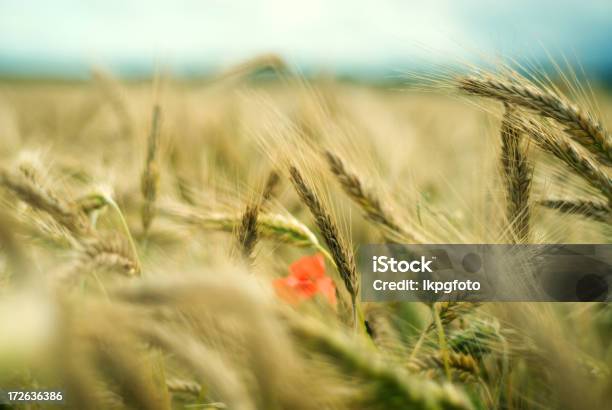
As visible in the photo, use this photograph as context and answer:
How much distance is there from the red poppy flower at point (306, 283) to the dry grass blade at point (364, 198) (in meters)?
0.10

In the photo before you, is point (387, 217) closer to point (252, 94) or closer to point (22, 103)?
point (252, 94)

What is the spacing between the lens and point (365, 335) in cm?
60

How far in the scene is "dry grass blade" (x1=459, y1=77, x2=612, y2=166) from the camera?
0.61 m

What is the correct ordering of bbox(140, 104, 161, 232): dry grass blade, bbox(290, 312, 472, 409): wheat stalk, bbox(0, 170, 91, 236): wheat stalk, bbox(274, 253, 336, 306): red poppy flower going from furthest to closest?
1. bbox(140, 104, 161, 232): dry grass blade
2. bbox(274, 253, 336, 306): red poppy flower
3. bbox(0, 170, 91, 236): wheat stalk
4. bbox(290, 312, 472, 409): wheat stalk

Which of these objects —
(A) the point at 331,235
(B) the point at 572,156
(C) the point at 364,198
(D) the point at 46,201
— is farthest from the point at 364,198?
(D) the point at 46,201

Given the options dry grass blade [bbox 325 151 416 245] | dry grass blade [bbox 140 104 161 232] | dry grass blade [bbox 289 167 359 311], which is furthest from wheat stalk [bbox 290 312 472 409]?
dry grass blade [bbox 140 104 161 232]

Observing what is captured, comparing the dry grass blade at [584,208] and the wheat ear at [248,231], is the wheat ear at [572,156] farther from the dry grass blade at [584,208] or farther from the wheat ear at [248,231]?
the wheat ear at [248,231]

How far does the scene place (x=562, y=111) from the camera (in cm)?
62

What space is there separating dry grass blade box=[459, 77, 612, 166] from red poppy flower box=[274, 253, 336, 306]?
0.33m

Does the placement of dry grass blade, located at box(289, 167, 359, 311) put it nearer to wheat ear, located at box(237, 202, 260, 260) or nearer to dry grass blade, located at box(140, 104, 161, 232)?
wheat ear, located at box(237, 202, 260, 260)

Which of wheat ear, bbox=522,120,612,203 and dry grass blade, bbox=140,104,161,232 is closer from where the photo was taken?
wheat ear, bbox=522,120,612,203

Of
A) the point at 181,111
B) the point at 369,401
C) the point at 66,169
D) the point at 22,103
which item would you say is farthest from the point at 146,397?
the point at 22,103

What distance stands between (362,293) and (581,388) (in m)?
0.35

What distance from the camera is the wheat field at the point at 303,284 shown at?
0.40 metres
